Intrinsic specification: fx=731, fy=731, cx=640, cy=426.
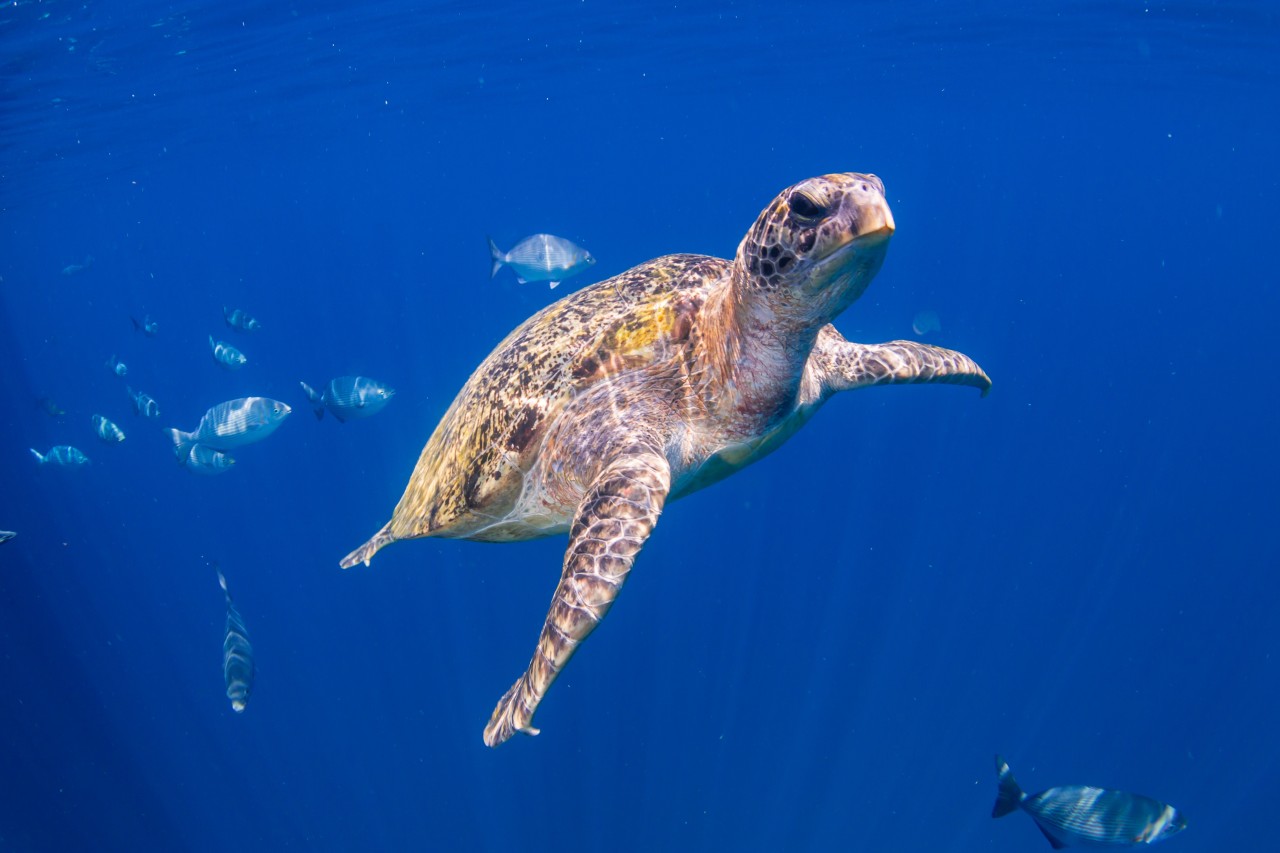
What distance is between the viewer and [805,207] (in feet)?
8.64

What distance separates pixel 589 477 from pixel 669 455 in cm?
43

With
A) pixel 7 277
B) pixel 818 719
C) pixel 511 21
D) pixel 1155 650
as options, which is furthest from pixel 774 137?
pixel 7 277

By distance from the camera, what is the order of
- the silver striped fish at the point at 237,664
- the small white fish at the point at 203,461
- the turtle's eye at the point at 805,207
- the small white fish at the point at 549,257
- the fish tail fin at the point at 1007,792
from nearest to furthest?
the turtle's eye at the point at 805,207 → the fish tail fin at the point at 1007,792 → the silver striped fish at the point at 237,664 → the small white fish at the point at 203,461 → the small white fish at the point at 549,257

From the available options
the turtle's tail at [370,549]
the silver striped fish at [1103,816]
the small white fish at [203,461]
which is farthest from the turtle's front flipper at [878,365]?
the small white fish at [203,461]

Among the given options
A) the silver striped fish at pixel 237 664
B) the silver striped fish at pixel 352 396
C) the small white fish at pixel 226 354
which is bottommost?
the silver striped fish at pixel 237 664

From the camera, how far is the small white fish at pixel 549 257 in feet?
29.1

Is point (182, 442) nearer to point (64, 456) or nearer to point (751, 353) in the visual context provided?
point (64, 456)

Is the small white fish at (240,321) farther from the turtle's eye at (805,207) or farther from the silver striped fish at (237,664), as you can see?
the turtle's eye at (805,207)

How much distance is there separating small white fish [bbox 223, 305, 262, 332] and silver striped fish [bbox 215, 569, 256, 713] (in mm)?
5128

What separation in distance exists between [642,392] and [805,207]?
4.53 feet

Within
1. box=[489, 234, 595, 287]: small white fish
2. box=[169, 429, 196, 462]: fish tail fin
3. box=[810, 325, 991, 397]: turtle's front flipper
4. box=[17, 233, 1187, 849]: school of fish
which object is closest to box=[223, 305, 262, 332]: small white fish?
box=[17, 233, 1187, 849]: school of fish

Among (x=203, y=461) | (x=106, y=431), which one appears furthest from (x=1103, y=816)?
(x=106, y=431)

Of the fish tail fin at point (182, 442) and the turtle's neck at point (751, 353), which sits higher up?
the fish tail fin at point (182, 442)

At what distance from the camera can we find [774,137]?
44406mm
